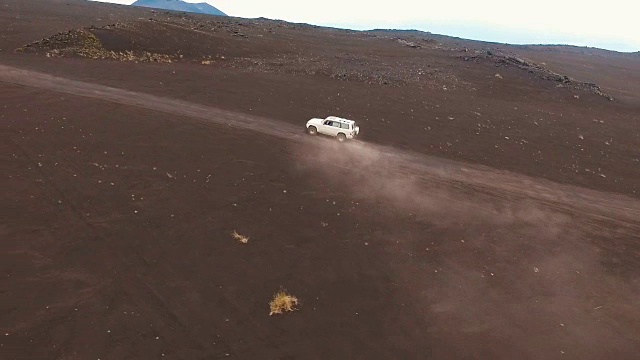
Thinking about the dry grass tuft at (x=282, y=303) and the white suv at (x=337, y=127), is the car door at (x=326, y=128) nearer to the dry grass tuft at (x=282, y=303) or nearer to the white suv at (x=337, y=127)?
the white suv at (x=337, y=127)

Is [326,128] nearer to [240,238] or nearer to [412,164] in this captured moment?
[412,164]

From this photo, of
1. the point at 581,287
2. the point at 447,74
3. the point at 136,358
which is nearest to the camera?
the point at 136,358

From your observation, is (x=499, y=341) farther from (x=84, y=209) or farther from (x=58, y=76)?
(x=58, y=76)

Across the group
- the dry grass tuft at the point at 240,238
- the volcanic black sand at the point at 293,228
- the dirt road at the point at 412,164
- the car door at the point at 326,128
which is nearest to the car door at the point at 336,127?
the car door at the point at 326,128

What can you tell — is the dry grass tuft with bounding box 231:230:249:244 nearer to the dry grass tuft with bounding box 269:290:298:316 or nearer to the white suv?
the dry grass tuft with bounding box 269:290:298:316

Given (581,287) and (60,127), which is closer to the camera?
(581,287)

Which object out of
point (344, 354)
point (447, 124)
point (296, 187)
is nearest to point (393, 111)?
point (447, 124)

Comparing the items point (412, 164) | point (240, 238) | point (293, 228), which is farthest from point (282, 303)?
point (412, 164)
